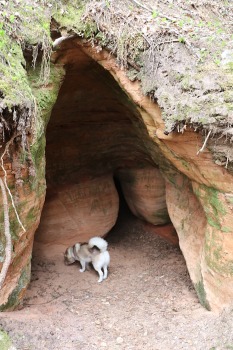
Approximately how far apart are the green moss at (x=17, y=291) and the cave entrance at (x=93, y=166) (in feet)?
9.12

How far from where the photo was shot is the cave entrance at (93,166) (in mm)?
7617

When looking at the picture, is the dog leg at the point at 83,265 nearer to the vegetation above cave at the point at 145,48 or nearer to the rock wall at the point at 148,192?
the rock wall at the point at 148,192

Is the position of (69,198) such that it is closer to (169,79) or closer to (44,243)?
(44,243)

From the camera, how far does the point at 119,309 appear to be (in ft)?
20.7

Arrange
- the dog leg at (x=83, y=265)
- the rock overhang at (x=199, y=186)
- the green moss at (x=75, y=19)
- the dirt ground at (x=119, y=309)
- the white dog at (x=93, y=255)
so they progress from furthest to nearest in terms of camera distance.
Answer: the dog leg at (x=83, y=265) < the white dog at (x=93, y=255) < the green moss at (x=75, y=19) < the rock overhang at (x=199, y=186) < the dirt ground at (x=119, y=309)

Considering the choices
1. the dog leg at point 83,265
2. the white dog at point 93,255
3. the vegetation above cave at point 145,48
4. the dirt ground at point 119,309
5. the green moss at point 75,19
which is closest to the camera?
the vegetation above cave at point 145,48

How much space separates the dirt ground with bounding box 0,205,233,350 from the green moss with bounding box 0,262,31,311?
0.49 feet

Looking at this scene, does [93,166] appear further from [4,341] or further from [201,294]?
[4,341]

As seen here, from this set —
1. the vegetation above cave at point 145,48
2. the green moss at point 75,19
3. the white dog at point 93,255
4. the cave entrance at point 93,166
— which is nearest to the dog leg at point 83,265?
the white dog at point 93,255

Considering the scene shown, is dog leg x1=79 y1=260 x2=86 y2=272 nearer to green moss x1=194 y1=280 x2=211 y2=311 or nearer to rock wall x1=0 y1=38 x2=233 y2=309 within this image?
rock wall x1=0 y1=38 x2=233 y2=309

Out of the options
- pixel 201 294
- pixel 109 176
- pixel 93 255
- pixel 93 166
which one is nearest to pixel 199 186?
pixel 201 294

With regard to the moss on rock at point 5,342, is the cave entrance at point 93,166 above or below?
above

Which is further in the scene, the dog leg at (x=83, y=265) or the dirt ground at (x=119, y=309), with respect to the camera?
the dog leg at (x=83, y=265)

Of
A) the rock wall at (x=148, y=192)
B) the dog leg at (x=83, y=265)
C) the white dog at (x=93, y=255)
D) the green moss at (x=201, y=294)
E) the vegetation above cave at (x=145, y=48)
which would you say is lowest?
the dog leg at (x=83, y=265)
